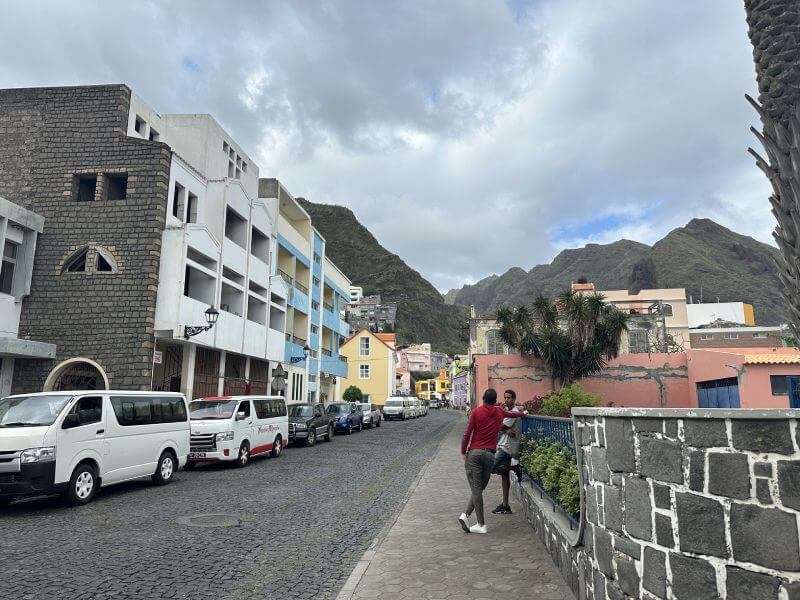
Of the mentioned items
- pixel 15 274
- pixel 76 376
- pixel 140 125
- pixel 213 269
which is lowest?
pixel 76 376

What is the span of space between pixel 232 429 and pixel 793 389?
64.0ft

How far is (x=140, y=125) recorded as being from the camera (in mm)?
23297

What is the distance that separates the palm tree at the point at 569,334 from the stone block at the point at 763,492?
79.1 feet

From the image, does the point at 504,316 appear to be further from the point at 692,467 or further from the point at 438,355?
the point at 438,355

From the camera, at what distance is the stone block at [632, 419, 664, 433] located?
3459mm

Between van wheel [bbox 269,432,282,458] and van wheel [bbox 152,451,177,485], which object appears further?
van wheel [bbox 269,432,282,458]

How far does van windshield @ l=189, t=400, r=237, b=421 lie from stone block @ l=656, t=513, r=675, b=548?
1316 cm

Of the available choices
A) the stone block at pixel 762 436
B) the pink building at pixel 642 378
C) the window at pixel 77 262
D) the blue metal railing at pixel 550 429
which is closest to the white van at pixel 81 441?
the blue metal railing at pixel 550 429

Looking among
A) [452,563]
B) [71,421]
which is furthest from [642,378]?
[71,421]

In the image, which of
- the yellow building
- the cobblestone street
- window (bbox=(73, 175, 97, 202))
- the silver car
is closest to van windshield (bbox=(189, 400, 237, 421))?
the cobblestone street

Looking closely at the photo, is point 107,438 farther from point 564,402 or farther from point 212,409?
point 564,402

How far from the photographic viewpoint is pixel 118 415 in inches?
415

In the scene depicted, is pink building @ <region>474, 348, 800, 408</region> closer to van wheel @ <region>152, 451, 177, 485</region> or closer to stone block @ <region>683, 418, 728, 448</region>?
van wheel @ <region>152, 451, 177, 485</region>

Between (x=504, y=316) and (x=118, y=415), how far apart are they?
2087 cm
